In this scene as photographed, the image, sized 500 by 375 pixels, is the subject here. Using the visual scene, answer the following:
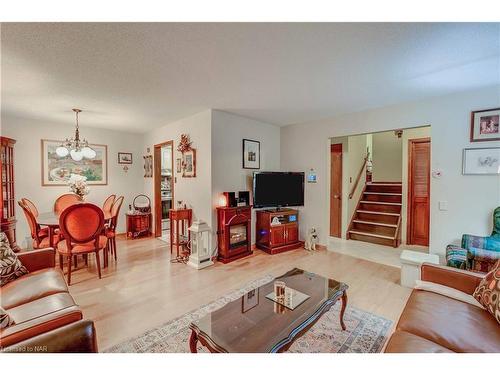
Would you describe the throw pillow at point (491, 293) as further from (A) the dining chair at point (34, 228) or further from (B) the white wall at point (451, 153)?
(A) the dining chair at point (34, 228)

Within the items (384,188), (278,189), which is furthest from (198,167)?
(384,188)

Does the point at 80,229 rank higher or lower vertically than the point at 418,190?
lower

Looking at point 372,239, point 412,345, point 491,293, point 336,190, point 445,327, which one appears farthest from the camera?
point 336,190

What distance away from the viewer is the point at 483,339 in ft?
3.97

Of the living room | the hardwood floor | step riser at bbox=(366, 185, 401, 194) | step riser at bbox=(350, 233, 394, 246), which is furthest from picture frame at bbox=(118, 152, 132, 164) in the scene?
step riser at bbox=(366, 185, 401, 194)

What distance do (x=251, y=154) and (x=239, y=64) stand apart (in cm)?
214

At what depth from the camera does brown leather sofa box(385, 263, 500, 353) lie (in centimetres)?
117

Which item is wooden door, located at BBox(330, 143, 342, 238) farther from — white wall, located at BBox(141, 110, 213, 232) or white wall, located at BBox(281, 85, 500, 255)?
white wall, located at BBox(141, 110, 213, 232)

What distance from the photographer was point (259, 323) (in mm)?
1378

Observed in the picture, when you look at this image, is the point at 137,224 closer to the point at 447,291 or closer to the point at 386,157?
the point at 447,291

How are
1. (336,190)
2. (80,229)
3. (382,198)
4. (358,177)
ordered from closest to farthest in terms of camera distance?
(80,229) < (336,190) < (382,198) < (358,177)

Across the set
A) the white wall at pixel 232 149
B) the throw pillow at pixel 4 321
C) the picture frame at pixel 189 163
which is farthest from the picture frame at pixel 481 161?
the throw pillow at pixel 4 321

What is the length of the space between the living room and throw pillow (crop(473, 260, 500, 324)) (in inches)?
0.6
